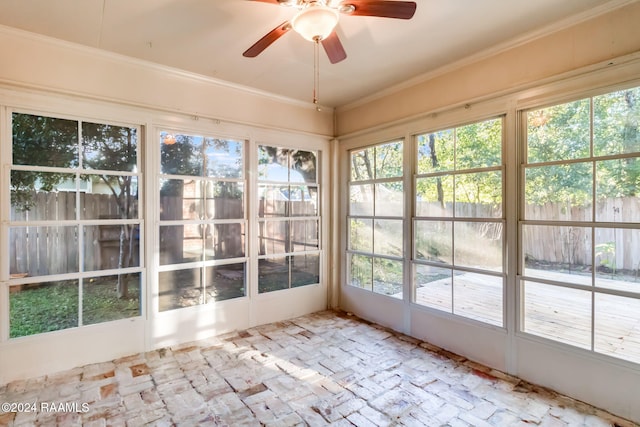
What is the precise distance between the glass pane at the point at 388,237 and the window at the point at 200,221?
160cm

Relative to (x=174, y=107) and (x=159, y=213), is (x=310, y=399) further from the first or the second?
(x=174, y=107)

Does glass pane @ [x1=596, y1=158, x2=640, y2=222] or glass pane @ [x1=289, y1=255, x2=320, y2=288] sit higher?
glass pane @ [x1=596, y1=158, x2=640, y2=222]

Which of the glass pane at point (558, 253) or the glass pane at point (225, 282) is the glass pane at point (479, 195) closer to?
the glass pane at point (558, 253)

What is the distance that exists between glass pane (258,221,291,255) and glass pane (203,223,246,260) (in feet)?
0.80

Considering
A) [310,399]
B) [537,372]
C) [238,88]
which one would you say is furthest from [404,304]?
[238,88]

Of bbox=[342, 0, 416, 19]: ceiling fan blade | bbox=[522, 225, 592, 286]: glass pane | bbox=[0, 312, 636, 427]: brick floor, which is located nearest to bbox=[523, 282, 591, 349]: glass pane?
bbox=[522, 225, 592, 286]: glass pane

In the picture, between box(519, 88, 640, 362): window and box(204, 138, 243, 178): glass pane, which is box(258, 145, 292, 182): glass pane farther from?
box(519, 88, 640, 362): window

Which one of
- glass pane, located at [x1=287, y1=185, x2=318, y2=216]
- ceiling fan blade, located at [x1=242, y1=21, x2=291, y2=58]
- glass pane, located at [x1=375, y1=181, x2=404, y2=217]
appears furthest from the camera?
glass pane, located at [x1=287, y1=185, x2=318, y2=216]

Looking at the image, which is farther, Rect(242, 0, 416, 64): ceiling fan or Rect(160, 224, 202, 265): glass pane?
Rect(160, 224, 202, 265): glass pane

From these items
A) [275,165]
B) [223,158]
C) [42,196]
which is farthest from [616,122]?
[42,196]

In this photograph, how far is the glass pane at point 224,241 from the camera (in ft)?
11.6

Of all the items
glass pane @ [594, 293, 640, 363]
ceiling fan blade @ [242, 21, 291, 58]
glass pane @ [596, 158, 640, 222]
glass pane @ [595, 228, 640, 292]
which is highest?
ceiling fan blade @ [242, 21, 291, 58]

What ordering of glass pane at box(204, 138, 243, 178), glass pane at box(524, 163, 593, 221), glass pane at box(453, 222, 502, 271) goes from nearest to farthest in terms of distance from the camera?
glass pane at box(524, 163, 593, 221) < glass pane at box(453, 222, 502, 271) < glass pane at box(204, 138, 243, 178)

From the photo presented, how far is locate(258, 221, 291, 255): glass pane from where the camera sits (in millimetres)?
3898
